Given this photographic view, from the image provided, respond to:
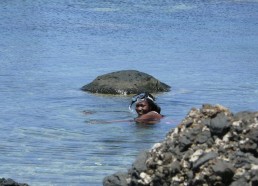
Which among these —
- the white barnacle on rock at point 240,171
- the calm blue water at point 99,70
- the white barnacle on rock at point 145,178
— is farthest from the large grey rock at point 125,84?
the white barnacle on rock at point 240,171

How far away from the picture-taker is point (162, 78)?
66.2ft

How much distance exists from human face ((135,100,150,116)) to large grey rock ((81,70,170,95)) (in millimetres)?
2940

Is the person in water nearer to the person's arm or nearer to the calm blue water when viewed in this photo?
the person's arm

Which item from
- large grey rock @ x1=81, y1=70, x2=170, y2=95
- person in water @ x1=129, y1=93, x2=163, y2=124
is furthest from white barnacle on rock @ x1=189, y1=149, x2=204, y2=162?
large grey rock @ x1=81, y1=70, x2=170, y2=95

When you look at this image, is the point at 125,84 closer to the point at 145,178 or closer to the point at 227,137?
the point at 145,178

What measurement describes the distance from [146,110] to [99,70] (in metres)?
6.32

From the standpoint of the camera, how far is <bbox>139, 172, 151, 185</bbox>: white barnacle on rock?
571cm

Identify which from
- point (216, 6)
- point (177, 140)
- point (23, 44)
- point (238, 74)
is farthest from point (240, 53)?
point (177, 140)

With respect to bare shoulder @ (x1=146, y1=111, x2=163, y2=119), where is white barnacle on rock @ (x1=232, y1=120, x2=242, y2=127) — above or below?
above

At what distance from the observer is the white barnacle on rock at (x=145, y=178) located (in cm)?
571

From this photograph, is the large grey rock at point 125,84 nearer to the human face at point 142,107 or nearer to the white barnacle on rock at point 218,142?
the human face at point 142,107

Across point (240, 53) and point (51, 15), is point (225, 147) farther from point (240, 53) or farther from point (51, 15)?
point (51, 15)

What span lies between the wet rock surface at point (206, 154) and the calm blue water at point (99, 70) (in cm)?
442

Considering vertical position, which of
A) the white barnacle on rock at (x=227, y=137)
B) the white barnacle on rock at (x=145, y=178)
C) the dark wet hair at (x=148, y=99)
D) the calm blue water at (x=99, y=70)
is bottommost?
the calm blue water at (x=99, y=70)
